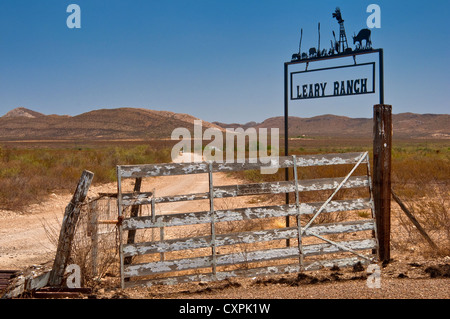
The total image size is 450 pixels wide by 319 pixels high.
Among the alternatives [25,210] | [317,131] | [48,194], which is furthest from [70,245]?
[317,131]

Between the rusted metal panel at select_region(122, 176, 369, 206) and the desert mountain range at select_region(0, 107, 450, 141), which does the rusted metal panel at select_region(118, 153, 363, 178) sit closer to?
the rusted metal panel at select_region(122, 176, 369, 206)

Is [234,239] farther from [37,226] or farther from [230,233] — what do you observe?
[37,226]

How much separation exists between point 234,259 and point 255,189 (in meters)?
1.01

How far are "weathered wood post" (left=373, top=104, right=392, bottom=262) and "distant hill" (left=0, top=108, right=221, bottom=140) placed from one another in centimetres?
12153

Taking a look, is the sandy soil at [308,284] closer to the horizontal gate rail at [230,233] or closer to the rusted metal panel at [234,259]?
the horizontal gate rail at [230,233]

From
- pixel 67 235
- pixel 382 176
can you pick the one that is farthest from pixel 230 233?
pixel 382 176

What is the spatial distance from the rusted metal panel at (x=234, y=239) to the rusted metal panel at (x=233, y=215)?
0.23 meters

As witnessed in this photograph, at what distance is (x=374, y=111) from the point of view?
263 inches

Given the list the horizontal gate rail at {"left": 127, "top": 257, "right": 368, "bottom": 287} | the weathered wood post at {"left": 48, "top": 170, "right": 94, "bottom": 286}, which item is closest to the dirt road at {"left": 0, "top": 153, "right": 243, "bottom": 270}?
the weathered wood post at {"left": 48, "top": 170, "right": 94, "bottom": 286}

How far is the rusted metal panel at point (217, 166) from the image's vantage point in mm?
5656

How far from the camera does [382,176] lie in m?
6.61

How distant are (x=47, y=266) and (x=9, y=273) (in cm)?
48
